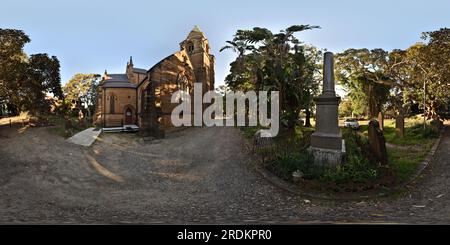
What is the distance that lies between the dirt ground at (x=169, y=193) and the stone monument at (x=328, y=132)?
7.56 feet

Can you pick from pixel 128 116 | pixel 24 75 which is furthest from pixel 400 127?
pixel 128 116

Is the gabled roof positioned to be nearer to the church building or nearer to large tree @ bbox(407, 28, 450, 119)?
the church building

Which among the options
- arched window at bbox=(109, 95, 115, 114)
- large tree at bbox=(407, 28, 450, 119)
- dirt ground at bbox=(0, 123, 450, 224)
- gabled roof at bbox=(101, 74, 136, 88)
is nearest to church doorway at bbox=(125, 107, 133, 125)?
arched window at bbox=(109, 95, 115, 114)

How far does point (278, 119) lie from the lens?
1542 centimetres

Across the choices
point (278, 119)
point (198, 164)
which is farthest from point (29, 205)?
point (278, 119)

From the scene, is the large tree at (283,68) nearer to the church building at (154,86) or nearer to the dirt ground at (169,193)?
the dirt ground at (169,193)

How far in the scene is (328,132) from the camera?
9.81m

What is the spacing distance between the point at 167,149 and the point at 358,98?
22.9m

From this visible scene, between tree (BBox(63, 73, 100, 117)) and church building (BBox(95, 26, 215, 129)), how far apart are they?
5155mm

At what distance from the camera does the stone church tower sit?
1334 inches

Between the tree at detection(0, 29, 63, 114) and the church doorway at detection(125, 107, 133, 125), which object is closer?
the tree at detection(0, 29, 63, 114)

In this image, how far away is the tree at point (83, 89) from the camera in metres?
38.6

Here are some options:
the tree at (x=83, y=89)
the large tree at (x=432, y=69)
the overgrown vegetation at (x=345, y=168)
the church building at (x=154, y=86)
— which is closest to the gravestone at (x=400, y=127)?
the large tree at (x=432, y=69)

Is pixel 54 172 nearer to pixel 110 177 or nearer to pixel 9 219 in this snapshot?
pixel 110 177
